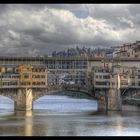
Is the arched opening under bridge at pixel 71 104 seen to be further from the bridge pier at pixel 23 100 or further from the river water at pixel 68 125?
the river water at pixel 68 125

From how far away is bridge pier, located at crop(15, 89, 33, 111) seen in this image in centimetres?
973

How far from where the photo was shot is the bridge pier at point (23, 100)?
9.73m

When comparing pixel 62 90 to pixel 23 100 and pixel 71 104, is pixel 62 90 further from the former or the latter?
pixel 71 104

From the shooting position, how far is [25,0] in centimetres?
122

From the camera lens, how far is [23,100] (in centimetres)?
976

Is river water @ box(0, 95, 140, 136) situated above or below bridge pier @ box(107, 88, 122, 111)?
below

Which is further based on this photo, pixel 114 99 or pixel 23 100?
pixel 114 99

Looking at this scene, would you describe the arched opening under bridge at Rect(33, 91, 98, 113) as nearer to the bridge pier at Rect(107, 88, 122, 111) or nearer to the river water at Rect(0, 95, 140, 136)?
the bridge pier at Rect(107, 88, 122, 111)

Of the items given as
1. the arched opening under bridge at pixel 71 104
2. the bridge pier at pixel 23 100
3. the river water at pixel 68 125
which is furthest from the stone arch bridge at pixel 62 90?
the river water at pixel 68 125

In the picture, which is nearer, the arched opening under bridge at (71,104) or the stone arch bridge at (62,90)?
the stone arch bridge at (62,90)

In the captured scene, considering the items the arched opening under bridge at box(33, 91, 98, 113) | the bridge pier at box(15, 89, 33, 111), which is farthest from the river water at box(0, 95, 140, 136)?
the arched opening under bridge at box(33, 91, 98, 113)

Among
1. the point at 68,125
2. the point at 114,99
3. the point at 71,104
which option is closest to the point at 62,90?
the point at 114,99

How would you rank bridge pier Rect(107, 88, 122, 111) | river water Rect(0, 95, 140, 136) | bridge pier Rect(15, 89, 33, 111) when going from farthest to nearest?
bridge pier Rect(107, 88, 122, 111) → bridge pier Rect(15, 89, 33, 111) → river water Rect(0, 95, 140, 136)

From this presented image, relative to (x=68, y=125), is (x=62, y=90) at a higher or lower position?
higher
